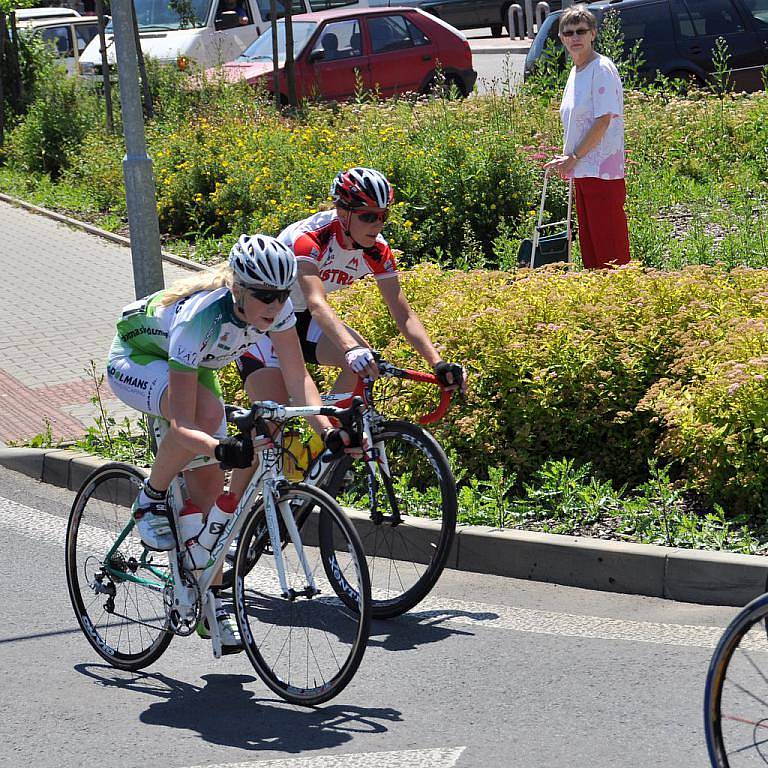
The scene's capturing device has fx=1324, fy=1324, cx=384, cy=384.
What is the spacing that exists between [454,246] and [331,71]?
8640 millimetres

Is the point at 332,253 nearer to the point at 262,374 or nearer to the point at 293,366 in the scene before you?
the point at 262,374

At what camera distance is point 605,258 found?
29.0ft

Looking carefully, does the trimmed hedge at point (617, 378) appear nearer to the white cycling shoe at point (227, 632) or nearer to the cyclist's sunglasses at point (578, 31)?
the cyclist's sunglasses at point (578, 31)

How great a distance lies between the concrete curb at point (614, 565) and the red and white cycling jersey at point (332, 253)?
1.19 m

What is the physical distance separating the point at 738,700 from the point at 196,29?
2067cm

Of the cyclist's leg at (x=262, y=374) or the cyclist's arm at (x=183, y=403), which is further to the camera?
the cyclist's leg at (x=262, y=374)

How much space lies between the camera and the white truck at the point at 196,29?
22141mm

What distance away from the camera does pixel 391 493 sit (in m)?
5.38

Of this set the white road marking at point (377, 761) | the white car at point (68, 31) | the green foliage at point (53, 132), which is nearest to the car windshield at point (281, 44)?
the green foliage at point (53, 132)

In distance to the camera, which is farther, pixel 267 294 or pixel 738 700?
pixel 267 294

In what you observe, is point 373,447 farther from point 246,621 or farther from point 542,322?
point 542,322

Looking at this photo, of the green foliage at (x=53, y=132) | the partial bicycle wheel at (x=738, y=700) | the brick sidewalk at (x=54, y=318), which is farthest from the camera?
the green foliage at (x=53, y=132)

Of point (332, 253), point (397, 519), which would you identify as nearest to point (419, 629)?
point (397, 519)

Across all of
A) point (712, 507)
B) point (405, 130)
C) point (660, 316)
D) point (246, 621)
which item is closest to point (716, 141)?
point (405, 130)
